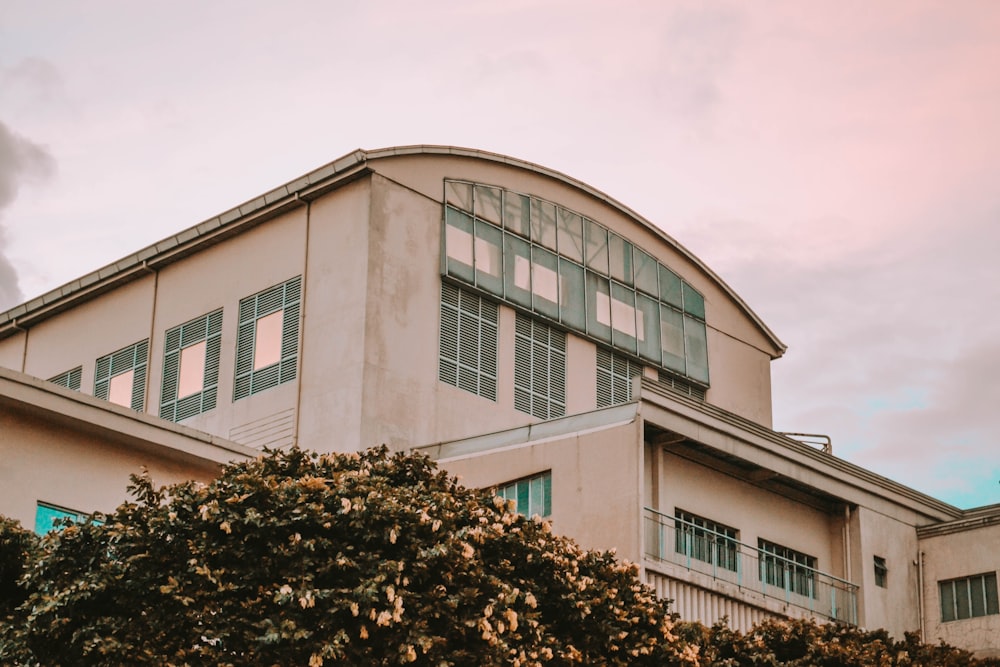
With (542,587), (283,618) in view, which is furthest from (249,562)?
(542,587)

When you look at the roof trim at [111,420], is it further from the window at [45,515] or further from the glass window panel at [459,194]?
the glass window panel at [459,194]

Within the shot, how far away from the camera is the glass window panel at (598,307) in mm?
44500

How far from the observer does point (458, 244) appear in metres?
41.5

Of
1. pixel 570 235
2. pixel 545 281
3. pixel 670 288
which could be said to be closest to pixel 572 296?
pixel 545 281

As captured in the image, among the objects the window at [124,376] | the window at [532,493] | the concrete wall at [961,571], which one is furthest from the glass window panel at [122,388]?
the concrete wall at [961,571]

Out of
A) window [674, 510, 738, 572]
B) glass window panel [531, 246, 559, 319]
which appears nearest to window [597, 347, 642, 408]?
glass window panel [531, 246, 559, 319]

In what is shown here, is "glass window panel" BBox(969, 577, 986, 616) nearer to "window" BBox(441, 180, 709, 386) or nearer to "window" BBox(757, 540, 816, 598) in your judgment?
"window" BBox(757, 540, 816, 598)

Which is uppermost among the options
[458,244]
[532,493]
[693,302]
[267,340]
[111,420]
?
[693,302]

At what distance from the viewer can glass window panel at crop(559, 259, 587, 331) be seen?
43.8 metres

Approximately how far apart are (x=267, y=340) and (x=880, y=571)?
16.2 m

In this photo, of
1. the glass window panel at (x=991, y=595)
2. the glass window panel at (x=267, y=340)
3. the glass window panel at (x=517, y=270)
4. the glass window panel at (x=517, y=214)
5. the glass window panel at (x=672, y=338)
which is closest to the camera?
the glass window panel at (x=991, y=595)

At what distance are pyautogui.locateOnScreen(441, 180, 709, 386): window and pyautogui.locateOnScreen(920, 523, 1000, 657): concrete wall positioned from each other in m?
9.95

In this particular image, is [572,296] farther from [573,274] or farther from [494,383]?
[494,383]

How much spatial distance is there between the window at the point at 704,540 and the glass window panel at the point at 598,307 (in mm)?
9965
